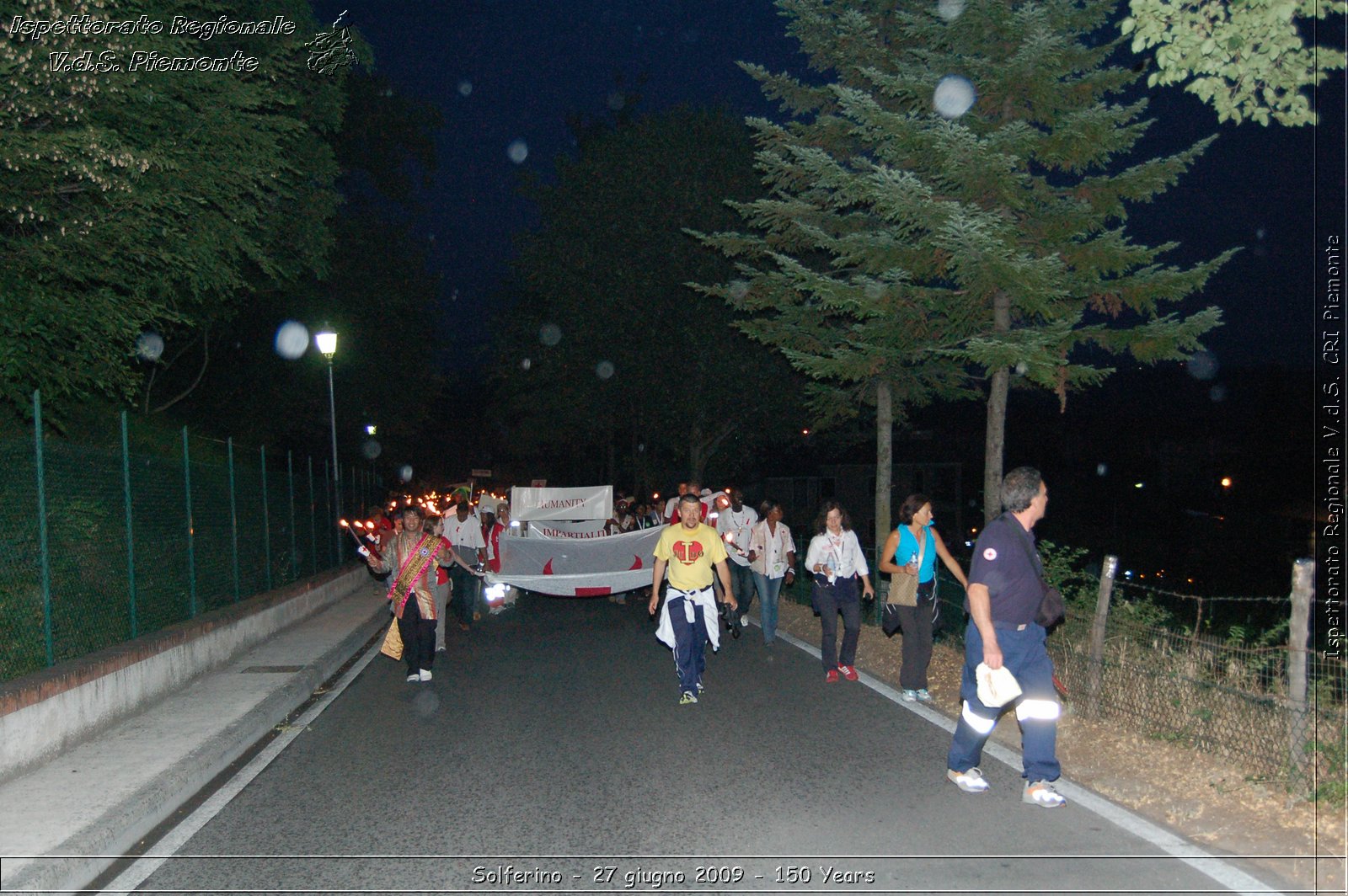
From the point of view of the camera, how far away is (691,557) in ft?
33.0

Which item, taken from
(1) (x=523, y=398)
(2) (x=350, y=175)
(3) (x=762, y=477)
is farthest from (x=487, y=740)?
(3) (x=762, y=477)

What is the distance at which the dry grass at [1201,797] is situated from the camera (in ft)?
17.8

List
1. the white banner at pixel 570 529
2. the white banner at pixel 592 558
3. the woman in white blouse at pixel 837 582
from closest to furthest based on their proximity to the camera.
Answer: the woman in white blouse at pixel 837 582, the white banner at pixel 592 558, the white banner at pixel 570 529

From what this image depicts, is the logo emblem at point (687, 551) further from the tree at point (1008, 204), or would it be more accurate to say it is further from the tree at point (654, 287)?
the tree at point (654, 287)

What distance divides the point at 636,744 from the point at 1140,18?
5828mm

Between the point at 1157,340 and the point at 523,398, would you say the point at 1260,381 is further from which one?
the point at 1157,340

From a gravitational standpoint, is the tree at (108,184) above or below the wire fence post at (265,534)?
above

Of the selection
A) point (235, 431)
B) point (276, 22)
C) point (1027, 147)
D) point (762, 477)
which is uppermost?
point (276, 22)

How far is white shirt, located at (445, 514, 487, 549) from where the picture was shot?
53.2 ft

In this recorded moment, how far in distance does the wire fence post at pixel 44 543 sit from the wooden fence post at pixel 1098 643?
813 centimetres

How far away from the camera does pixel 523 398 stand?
157 ft

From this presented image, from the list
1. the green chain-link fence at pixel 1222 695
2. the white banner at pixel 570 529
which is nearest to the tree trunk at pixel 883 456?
the white banner at pixel 570 529

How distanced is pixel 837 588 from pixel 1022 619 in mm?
4981

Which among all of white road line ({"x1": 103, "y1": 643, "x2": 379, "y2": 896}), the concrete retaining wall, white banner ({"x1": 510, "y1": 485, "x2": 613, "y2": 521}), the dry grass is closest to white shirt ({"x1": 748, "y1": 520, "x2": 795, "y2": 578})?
the dry grass
